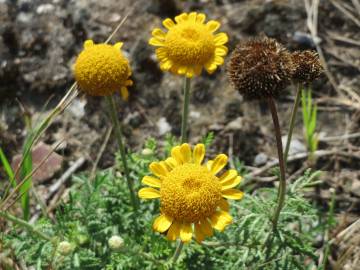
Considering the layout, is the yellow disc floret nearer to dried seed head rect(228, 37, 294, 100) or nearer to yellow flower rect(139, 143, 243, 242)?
yellow flower rect(139, 143, 243, 242)

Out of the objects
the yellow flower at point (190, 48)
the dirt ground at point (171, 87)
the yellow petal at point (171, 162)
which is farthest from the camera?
the dirt ground at point (171, 87)

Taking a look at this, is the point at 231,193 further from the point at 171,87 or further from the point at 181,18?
the point at 171,87

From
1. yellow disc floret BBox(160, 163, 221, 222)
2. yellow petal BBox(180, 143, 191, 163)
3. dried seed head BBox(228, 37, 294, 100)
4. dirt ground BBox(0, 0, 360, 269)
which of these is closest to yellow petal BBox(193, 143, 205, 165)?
yellow petal BBox(180, 143, 191, 163)

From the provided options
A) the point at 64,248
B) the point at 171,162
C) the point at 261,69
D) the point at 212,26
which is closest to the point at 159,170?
the point at 171,162

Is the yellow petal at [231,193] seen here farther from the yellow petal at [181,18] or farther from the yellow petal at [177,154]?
the yellow petal at [181,18]

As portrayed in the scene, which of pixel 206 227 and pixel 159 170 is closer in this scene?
pixel 206 227

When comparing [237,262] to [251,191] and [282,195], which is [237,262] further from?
[251,191]

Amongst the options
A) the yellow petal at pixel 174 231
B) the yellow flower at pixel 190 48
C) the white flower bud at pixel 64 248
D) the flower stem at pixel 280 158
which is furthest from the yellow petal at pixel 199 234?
the yellow flower at pixel 190 48
